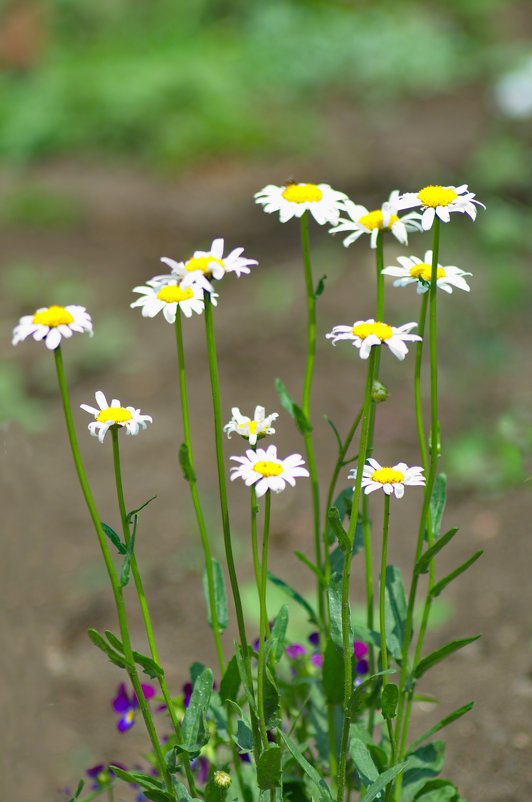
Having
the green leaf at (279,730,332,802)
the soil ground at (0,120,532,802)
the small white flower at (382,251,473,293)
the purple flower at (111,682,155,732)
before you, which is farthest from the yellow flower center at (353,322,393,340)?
the soil ground at (0,120,532,802)

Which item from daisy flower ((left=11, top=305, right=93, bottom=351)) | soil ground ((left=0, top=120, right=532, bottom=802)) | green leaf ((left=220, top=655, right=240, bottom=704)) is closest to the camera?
daisy flower ((left=11, top=305, right=93, bottom=351))

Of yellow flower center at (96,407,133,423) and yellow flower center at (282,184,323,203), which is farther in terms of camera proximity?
yellow flower center at (282,184,323,203)

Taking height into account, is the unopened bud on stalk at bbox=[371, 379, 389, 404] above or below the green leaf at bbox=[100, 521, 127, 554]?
above

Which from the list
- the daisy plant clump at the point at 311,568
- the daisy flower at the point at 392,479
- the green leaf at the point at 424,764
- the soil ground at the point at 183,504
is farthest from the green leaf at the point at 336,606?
the soil ground at the point at 183,504

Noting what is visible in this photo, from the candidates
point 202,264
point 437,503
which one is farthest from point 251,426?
point 437,503

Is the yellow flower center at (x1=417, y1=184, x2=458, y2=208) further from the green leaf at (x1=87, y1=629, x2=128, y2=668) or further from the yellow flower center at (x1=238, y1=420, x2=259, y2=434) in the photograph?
the green leaf at (x1=87, y1=629, x2=128, y2=668)

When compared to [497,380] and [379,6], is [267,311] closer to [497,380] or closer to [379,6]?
[497,380]

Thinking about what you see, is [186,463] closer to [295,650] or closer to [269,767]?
[269,767]
